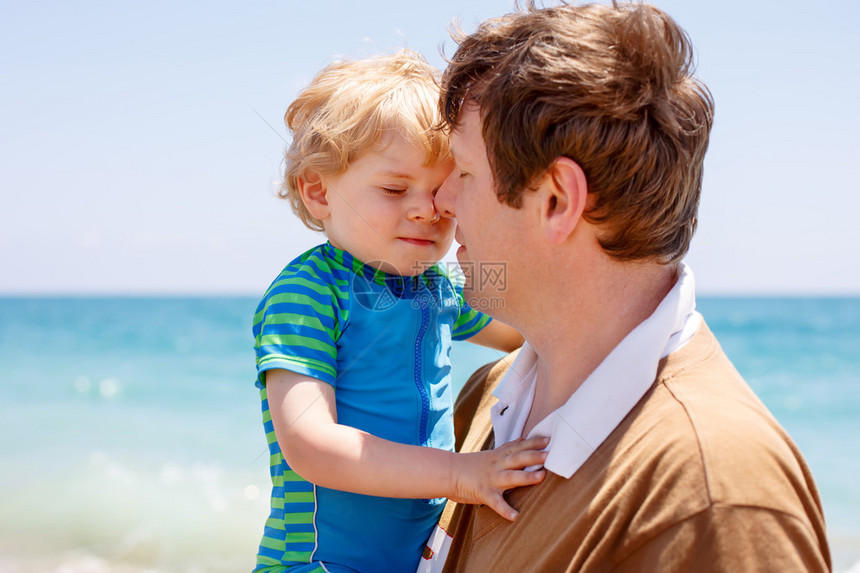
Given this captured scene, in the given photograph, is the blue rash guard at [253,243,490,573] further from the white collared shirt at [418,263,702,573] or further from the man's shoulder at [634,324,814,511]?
the man's shoulder at [634,324,814,511]

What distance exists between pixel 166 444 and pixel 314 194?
8187 millimetres

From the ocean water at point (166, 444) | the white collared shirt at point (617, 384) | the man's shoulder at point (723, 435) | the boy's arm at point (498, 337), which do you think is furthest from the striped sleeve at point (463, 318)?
the ocean water at point (166, 444)

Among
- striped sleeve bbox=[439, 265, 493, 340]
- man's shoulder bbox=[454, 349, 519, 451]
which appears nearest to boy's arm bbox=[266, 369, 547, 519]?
man's shoulder bbox=[454, 349, 519, 451]

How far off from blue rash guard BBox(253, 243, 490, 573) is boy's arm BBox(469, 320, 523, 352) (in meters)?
0.39

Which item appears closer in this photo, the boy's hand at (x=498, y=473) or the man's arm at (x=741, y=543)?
the man's arm at (x=741, y=543)

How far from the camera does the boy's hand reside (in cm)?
148

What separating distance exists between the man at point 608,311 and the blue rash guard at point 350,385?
0.21 m

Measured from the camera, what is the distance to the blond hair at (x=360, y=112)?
1931mm

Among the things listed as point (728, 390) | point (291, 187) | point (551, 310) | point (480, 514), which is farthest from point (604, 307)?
point (291, 187)

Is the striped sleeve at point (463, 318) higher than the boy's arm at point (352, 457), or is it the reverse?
the striped sleeve at point (463, 318)

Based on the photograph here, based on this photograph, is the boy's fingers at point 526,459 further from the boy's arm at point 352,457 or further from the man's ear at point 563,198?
the man's ear at point 563,198

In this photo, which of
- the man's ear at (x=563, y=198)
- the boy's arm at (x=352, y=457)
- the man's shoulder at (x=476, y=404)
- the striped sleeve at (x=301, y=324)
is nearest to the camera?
the man's ear at (x=563, y=198)

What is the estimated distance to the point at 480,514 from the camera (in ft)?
5.31

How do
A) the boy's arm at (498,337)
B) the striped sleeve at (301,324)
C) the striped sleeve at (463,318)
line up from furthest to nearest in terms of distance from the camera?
1. the boy's arm at (498,337)
2. the striped sleeve at (463,318)
3. the striped sleeve at (301,324)
